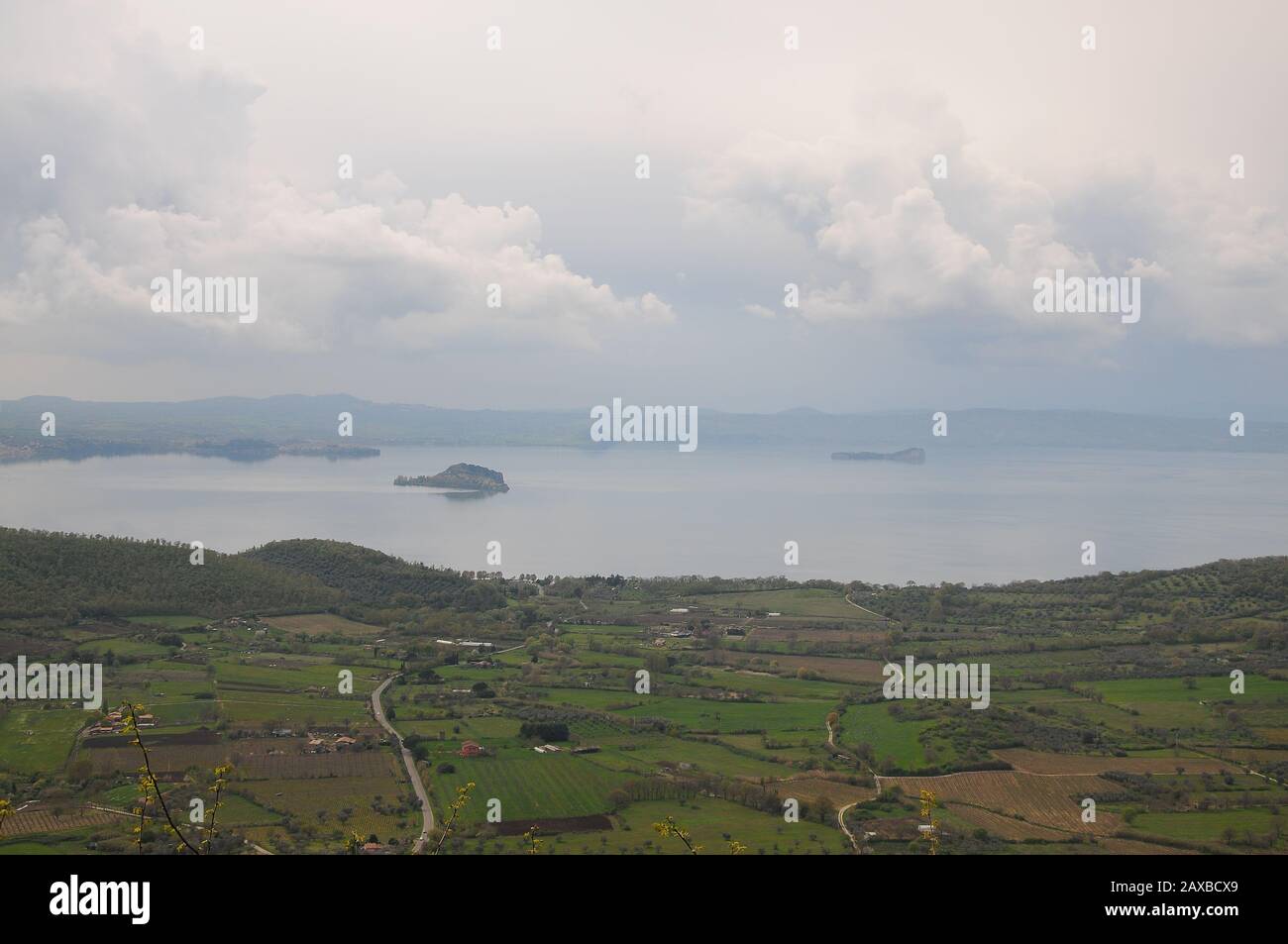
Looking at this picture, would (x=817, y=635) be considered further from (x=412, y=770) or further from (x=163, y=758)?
(x=163, y=758)

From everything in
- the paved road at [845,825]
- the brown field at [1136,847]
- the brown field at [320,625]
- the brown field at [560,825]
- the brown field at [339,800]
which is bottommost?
the brown field at [1136,847]

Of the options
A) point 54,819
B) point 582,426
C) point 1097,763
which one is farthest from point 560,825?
point 582,426

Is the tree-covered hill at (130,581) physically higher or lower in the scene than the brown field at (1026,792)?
higher

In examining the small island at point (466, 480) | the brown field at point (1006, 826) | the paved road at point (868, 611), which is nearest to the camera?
the brown field at point (1006, 826)

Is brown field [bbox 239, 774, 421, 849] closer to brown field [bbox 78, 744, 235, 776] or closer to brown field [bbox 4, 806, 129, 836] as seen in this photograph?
brown field [bbox 78, 744, 235, 776]

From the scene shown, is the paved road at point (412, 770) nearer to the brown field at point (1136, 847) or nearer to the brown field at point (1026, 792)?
the brown field at point (1026, 792)

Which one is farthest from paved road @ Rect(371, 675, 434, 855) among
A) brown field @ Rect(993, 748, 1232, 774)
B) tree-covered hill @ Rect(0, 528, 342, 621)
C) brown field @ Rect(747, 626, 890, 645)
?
brown field @ Rect(747, 626, 890, 645)

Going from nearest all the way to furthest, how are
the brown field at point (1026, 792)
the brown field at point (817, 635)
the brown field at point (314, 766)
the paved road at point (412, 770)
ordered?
the paved road at point (412, 770)
the brown field at point (1026, 792)
the brown field at point (314, 766)
the brown field at point (817, 635)

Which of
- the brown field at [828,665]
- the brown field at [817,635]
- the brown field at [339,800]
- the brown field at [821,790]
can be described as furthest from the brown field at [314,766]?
Result: the brown field at [817,635]
